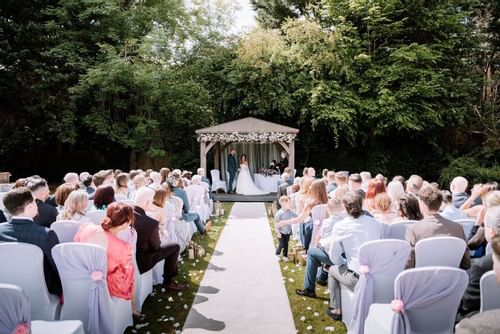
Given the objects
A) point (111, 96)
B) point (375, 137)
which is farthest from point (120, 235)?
point (375, 137)

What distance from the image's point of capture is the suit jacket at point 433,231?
3.80 metres

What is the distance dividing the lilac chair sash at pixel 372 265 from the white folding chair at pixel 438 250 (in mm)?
110

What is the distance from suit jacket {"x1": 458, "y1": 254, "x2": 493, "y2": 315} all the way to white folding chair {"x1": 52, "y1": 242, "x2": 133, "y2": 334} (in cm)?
299

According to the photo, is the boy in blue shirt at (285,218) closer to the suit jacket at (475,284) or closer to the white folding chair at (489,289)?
the suit jacket at (475,284)

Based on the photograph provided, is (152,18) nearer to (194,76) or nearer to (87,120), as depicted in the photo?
(194,76)

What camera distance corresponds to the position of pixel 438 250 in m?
3.63

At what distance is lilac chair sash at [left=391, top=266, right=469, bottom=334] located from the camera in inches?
116

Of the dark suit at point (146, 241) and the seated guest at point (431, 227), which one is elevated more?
the seated guest at point (431, 227)

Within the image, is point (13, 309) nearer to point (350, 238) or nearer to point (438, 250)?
point (350, 238)

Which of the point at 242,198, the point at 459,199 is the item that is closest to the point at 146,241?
the point at 459,199

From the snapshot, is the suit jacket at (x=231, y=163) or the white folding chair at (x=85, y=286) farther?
the suit jacket at (x=231, y=163)

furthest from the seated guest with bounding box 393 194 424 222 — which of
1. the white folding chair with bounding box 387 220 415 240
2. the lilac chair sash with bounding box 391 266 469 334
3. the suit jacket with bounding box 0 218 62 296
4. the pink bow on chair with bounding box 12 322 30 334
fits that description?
the pink bow on chair with bounding box 12 322 30 334

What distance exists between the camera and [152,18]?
781 inches

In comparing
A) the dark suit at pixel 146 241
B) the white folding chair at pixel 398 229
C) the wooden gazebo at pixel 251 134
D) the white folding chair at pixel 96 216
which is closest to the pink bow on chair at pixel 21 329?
the dark suit at pixel 146 241
